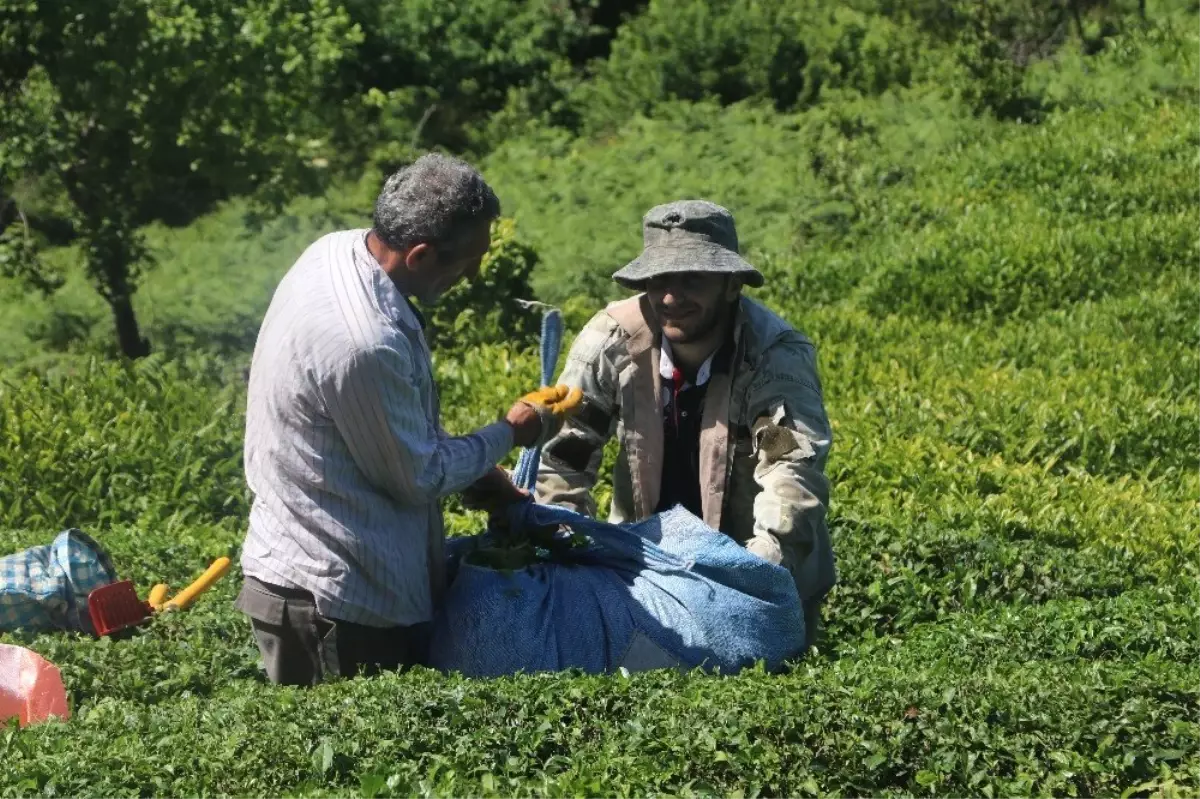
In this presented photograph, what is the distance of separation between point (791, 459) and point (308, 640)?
1.41 meters

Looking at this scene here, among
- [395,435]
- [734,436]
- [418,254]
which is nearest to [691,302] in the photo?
[734,436]

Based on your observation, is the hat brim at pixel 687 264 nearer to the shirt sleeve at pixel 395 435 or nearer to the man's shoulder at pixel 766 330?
the man's shoulder at pixel 766 330

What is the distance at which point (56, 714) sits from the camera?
5066 millimetres

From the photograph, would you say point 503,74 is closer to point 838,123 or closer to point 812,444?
point 838,123

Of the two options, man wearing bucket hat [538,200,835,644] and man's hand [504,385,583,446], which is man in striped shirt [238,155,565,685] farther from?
man wearing bucket hat [538,200,835,644]

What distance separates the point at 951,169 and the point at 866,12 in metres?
5.54

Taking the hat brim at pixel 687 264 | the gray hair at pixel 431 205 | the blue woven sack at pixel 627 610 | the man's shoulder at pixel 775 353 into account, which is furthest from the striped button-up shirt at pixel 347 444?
the man's shoulder at pixel 775 353

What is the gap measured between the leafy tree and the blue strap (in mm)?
6081

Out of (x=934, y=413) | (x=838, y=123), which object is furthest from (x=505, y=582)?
(x=838, y=123)

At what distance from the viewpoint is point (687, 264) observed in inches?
205

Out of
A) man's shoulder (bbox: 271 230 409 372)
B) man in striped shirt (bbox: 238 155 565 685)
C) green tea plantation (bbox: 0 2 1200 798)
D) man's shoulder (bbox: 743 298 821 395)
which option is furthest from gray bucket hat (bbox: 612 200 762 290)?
green tea plantation (bbox: 0 2 1200 798)

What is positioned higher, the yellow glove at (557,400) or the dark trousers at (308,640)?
the yellow glove at (557,400)

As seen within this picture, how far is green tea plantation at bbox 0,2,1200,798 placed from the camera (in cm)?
455

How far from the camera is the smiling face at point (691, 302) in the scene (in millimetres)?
5297
